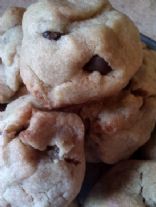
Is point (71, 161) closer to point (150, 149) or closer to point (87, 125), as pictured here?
point (87, 125)

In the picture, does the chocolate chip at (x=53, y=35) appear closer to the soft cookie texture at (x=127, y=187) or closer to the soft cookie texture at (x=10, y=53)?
the soft cookie texture at (x=10, y=53)

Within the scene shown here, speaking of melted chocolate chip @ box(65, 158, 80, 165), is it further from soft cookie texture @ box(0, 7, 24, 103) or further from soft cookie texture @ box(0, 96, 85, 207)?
soft cookie texture @ box(0, 7, 24, 103)

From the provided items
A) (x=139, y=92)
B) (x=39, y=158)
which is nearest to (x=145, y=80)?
(x=139, y=92)

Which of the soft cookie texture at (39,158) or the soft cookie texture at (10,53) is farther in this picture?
the soft cookie texture at (10,53)

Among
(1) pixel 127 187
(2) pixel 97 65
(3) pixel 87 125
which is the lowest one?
(1) pixel 127 187

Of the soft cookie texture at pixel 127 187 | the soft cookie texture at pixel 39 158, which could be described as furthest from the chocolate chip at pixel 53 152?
the soft cookie texture at pixel 127 187

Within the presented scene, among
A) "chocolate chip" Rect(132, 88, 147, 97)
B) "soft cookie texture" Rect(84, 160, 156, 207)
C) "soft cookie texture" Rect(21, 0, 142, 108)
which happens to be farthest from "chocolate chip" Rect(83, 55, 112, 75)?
"soft cookie texture" Rect(84, 160, 156, 207)

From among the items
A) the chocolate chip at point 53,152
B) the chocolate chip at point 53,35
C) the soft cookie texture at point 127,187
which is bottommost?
the soft cookie texture at point 127,187
